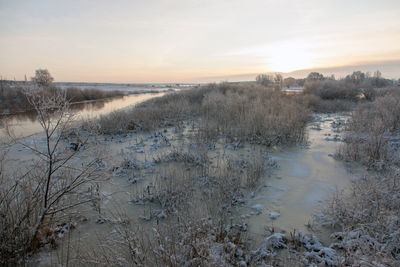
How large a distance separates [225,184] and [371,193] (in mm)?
2414

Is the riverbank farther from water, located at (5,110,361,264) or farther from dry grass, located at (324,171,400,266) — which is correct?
dry grass, located at (324,171,400,266)

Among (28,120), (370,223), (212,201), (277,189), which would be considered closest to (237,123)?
(277,189)

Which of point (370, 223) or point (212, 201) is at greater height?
point (370, 223)

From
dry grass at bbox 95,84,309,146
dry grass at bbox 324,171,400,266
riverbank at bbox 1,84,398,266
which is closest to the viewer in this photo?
dry grass at bbox 324,171,400,266

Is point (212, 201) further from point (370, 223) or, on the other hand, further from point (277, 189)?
point (370, 223)

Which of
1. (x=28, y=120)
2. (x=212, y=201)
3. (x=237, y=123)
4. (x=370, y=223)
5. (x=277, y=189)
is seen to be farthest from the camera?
(x=28, y=120)

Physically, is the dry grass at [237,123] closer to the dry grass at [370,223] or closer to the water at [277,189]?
the water at [277,189]

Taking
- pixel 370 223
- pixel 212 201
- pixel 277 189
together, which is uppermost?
pixel 370 223

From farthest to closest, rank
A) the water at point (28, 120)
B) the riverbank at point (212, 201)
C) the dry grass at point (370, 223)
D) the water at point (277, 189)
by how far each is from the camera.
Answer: the water at point (28, 120), the water at point (277, 189), the riverbank at point (212, 201), the dry grass at point (370, 223)

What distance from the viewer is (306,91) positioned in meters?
19.7

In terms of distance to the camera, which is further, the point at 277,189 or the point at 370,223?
the point at 277,189

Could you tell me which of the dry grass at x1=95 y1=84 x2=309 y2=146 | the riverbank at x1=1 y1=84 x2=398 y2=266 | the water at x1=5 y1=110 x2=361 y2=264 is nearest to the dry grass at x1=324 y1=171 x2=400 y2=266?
the riverbank at x1=1 y1=84 x2=398 y2=266

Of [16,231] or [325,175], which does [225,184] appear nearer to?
[325,175]

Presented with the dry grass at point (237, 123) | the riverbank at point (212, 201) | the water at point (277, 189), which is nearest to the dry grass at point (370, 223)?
the riverbank at point (212, 201)
